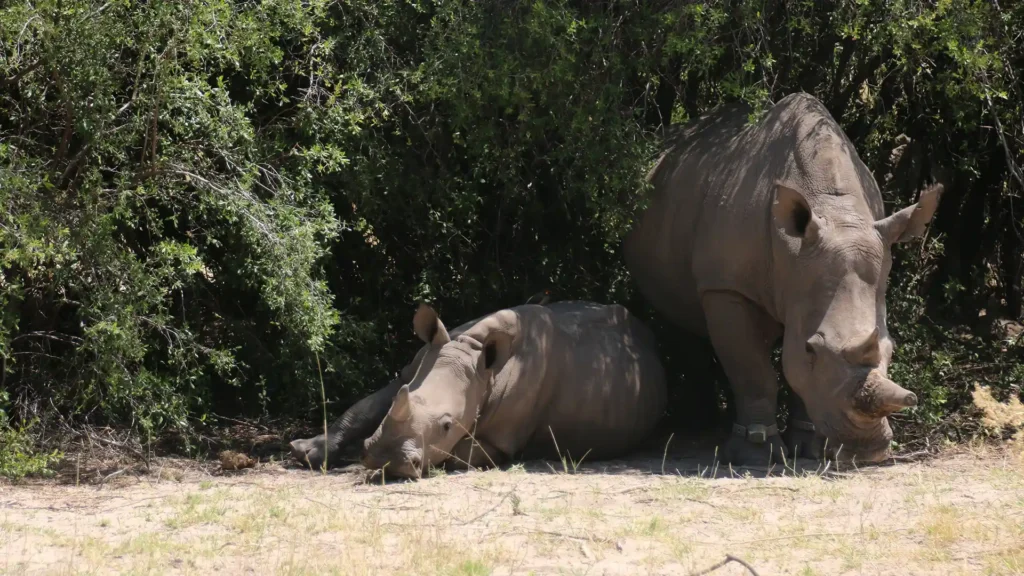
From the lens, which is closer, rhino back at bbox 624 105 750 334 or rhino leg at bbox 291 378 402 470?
rhino leg at bbox 291 378 402 470

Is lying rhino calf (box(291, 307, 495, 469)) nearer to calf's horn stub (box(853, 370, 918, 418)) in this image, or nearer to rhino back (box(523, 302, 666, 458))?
rhino back (box(523, 302, 666, 458))

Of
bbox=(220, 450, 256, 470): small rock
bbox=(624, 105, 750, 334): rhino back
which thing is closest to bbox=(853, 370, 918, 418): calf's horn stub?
bbox=(624, 105, 750, 334): rhino back

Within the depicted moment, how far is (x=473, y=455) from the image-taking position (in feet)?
27.5

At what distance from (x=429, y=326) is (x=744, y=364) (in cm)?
223

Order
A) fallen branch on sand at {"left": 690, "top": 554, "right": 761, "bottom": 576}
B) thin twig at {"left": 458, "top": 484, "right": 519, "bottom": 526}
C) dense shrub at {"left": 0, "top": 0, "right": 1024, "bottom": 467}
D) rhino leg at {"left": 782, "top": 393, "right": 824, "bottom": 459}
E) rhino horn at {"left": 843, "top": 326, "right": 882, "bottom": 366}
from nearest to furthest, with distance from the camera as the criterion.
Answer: fallen branch on sand at {"left": 690, "top": 554, "right": 761, "bottom": 576}, thin twig at {"left": 458, "top": 484, "right": 519, "bottom": 526}, rhino horn at {"left": 843, "top": 326, "right": 882, "bottom": 366}, dense shrub at {"left": 0, "top": 0, "right": 1024, "bottom": 467}, rhino leg at {"left": 782, "top": 393, "right": 824, "bottom": 459}

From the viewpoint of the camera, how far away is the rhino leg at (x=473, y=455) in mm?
8227

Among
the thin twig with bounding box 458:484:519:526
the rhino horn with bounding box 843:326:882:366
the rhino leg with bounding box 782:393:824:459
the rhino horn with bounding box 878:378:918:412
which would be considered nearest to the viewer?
the thin twig with bounding box 458:484:519:526

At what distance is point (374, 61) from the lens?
9.37m

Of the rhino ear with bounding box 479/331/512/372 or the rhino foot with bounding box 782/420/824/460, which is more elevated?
the rhino ear with bounding box 479/331/512/372

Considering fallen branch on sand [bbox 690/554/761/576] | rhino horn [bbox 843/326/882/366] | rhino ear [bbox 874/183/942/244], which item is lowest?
fallen branch on sand [bbox 690/554/761/576]

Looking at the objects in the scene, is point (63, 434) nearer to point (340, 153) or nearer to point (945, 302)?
point (340, 153)

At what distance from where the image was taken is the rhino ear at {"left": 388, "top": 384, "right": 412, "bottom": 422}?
7511 mm

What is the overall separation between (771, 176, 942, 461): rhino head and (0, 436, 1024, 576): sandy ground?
0.35 m

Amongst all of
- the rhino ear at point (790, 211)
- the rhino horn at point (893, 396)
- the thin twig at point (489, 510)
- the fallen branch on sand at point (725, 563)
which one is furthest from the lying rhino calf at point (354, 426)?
the fallen branch on sand at point (725, 563)
